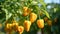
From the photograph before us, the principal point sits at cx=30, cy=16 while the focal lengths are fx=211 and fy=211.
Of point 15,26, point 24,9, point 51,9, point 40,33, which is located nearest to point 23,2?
point 24,9

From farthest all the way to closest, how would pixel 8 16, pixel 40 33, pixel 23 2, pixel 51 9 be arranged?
pixel 40 33
pixel 51 9
pixel 23 2
pixel 8 16

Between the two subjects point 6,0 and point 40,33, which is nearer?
point 6,0

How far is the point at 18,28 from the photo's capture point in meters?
1.30

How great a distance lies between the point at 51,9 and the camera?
8.90 ft

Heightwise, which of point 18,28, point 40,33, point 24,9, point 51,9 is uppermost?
point 24,9

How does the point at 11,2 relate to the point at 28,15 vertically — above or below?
above

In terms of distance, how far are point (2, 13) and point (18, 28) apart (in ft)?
0.47

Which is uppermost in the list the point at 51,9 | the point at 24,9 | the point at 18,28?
the point at 24,9

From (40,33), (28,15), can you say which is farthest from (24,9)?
(40,33)

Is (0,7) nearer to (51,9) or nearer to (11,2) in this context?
(11,2)

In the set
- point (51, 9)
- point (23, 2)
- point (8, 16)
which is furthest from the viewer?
point (51, 9)

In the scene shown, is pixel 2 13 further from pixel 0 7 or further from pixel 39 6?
pixel 39 6

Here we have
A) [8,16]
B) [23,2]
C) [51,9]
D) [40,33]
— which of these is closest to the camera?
[8,16]

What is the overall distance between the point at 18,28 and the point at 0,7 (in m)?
0.18
